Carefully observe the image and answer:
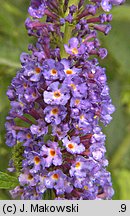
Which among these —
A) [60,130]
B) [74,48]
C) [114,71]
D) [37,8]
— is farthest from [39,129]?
[114,71]

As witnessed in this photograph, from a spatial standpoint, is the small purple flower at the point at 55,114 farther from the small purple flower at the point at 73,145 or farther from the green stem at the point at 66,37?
the green stem at the point at 66,37

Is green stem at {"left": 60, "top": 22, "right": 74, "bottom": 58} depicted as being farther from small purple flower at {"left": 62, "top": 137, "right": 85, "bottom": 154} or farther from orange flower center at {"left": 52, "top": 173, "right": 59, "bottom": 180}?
orange flower center at {"left": 52, "top": 173, "right": 59, "bottom": 180}

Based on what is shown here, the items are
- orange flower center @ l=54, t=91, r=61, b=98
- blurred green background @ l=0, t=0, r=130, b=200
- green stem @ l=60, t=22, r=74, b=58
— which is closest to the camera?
orange flower center @ l=54, t=91, r=61, b=98

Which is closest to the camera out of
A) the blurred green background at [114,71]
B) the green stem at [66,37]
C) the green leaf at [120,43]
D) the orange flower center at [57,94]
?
the orange flower center at [57,94]

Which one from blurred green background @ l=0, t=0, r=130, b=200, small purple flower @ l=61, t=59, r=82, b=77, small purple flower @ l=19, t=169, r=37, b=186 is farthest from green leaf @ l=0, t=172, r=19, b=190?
blurred green background @ l=0, t=0, r=130, b=200

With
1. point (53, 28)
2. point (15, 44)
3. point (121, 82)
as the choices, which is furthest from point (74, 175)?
point (121, 82)

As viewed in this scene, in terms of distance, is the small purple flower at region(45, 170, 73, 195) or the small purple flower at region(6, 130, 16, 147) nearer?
→ the small purple flower at region(45, 170, 73, 195)

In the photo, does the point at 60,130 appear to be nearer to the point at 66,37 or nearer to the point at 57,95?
the point at 57,95

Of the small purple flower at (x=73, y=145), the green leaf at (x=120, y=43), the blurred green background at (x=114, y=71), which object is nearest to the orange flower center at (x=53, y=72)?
the small purple flower at (x=73, y=145)
